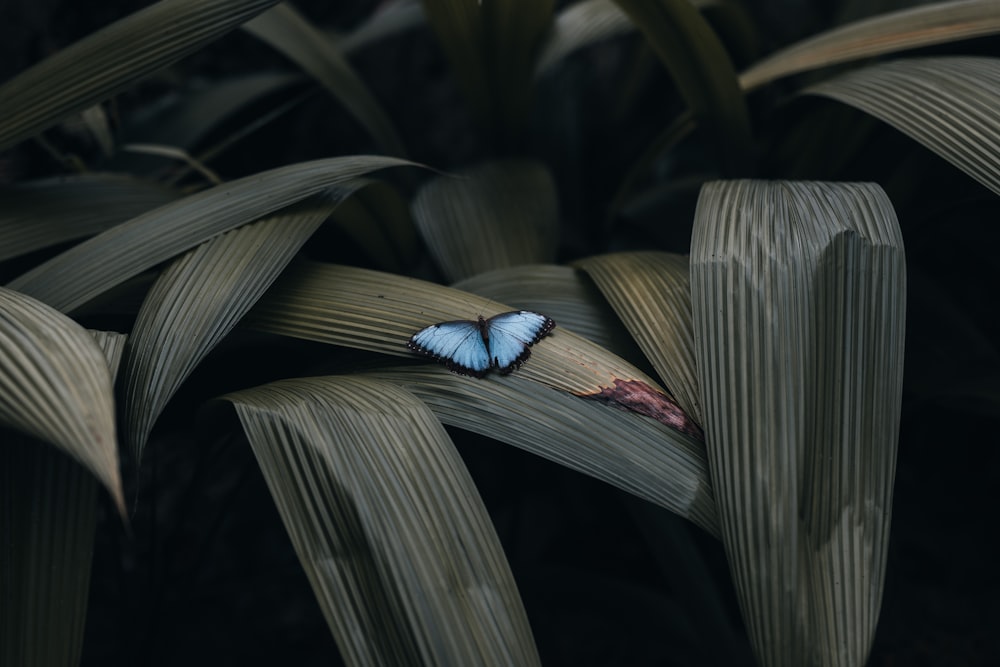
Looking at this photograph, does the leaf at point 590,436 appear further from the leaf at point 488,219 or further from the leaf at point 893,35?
the leaf at point 893,35

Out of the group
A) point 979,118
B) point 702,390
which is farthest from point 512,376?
point 979,118

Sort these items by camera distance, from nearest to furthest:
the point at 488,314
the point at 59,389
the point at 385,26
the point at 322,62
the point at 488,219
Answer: the point at 59,389 → the point at 488,314 → the point at 488,219 → the point at 322,62 → the point at 385,26

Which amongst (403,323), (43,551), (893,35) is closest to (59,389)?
(43,551)

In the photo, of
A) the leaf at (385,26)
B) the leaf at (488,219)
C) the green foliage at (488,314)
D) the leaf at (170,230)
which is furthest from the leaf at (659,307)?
the leaf at (385,26)

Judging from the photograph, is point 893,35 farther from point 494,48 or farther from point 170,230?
point 170,230

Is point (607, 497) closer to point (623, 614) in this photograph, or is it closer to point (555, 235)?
point (623, 614)

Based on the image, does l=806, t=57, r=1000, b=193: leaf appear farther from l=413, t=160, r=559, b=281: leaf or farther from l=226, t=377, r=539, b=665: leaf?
l=226, t=377, r=539, b=665: leaf
